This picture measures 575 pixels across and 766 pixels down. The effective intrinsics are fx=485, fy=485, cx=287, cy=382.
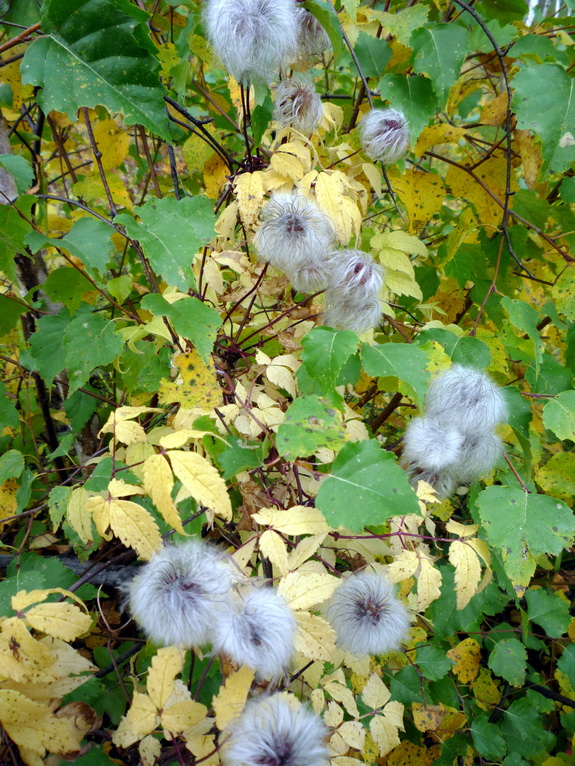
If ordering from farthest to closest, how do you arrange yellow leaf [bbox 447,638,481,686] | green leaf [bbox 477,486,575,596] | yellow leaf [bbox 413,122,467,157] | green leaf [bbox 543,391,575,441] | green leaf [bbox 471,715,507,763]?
1. yellow leaf [bbox 447,638,481,686]
2. green leaf [bbox 471,715,507,763]
3. yellow leaf [bbox 413,122,467,157]
4. green leaf [bbox 543,391,575,441]
5. green leaf [bbox 477,486,575,596]

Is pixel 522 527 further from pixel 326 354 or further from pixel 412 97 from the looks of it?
pixel 412 97

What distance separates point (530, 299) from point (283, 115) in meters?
1.30

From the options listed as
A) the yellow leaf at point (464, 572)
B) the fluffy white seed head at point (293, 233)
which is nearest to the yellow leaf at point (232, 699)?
the yellow leaf at point (464, 572)

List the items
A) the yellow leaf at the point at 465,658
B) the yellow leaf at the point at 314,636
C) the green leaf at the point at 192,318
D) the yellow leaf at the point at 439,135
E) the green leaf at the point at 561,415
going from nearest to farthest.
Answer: the yellow leaf at the point at 314,636
the green leaf at the point at 192,318
the green leaf at the point at 561,415
the yellow leaf at the point at 439,135
the yellow leaf at the point at 465,658

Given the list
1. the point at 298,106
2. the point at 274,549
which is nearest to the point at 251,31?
the point at 298,106

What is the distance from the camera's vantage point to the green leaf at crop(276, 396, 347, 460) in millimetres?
901

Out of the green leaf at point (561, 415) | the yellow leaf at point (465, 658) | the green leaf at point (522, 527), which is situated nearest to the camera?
the green leaf at point (522, 527)

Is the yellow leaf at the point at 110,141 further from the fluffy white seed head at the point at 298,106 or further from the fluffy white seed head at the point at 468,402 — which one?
Result: the fluffy white seed head at the point at 468,402

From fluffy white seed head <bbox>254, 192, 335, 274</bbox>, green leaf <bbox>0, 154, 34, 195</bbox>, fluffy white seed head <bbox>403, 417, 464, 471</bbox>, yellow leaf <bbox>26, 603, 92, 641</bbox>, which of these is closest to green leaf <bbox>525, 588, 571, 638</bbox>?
fluffy white seed head <bbox>403, 417, 464, 471</bbox>

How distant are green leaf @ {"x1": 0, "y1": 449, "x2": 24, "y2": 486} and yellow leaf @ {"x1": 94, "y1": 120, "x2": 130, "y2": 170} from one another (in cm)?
98

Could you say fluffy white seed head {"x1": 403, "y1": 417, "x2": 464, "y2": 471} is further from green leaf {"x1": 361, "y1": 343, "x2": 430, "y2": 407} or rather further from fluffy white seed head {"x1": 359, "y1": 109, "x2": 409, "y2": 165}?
fluffy white seed head {"x1": 359, "y1": 109, "x2": 409, "y2": 165}

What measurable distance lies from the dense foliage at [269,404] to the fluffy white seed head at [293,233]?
0.05 metres

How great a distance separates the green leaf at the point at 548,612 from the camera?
71.4 inches

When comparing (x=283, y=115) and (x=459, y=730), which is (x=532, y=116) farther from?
(x=459, y=730)
